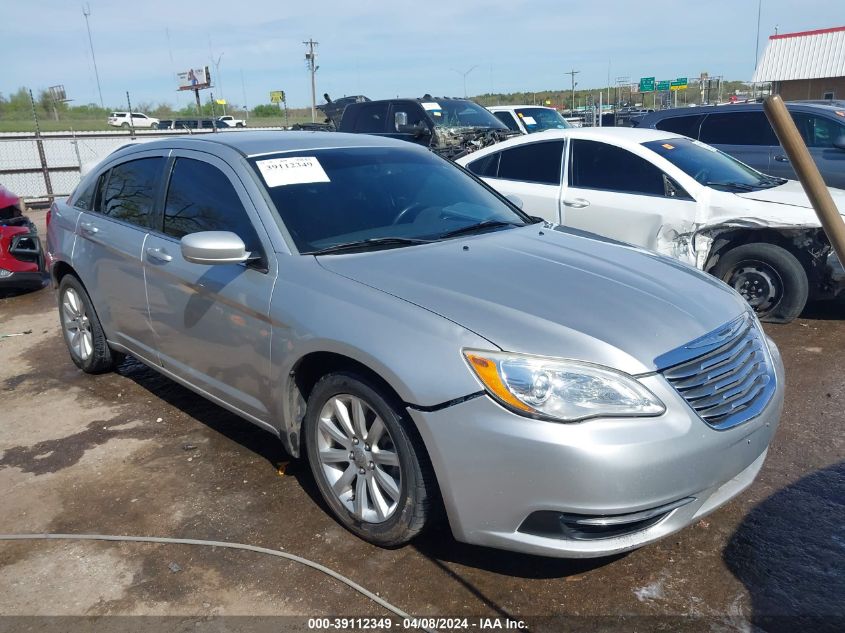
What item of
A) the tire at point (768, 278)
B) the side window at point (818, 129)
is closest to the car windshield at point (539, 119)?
the side window at point (818, 129)

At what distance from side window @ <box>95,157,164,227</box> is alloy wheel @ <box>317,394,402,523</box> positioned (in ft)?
6.35

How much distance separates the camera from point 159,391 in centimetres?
506

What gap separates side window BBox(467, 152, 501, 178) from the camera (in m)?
7.16

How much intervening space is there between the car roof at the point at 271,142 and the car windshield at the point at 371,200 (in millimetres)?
86

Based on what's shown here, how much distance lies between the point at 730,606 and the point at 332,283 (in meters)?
1.97

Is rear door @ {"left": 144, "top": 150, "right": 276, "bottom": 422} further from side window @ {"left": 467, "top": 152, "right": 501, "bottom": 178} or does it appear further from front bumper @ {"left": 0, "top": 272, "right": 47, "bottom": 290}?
front bumper @ {"left": 0, "top": 272, "right": 47, "bottom": 290}

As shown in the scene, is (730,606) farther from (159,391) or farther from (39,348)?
(39,348)

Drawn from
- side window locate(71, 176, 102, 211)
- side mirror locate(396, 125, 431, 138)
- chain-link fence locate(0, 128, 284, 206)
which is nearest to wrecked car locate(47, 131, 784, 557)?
side window locate(71, 176, 102, 211)

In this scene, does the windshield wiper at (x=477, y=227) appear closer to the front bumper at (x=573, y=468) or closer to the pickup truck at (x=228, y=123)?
Answer: the front bumper at (x=573, y=468)

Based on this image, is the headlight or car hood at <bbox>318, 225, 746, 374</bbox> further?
car hood at <bbox>318, 225, 746, 374</bbox>

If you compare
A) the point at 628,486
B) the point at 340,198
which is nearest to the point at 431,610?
the point at 628,486

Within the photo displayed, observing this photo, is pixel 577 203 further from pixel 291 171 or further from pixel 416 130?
pixel 416 130

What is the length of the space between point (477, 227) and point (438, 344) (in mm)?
1362

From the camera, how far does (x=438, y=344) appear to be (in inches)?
105
